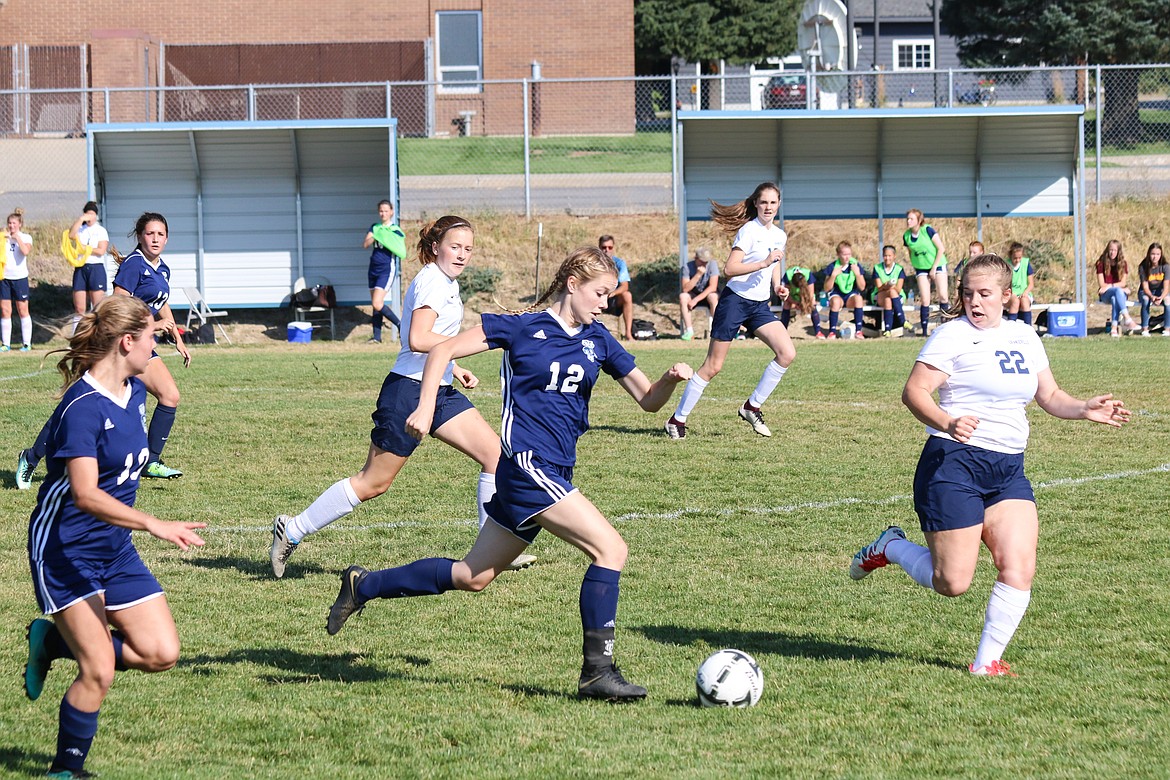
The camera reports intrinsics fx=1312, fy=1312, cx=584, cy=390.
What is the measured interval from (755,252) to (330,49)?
29968 mm

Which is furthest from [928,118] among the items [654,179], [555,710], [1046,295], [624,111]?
[555,710]

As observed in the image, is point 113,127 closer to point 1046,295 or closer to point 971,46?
point 1046,295

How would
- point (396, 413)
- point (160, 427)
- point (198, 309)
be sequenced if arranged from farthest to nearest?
point (198, 309), point (160, 427), point (396, 413)

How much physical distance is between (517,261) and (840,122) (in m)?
6.33

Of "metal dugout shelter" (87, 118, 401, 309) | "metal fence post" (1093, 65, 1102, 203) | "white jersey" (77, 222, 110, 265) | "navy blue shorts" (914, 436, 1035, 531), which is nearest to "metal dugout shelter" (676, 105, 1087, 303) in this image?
"metal fence post" (1093, 65, 1102, 203)

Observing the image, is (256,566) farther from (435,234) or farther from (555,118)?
(555,118)

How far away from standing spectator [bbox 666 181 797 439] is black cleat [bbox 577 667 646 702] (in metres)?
6.05

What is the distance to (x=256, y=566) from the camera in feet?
24.5

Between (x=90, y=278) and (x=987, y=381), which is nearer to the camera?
(x=987, y=381)

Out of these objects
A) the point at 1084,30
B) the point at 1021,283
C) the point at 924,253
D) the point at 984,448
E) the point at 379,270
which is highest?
the point at 1084,30

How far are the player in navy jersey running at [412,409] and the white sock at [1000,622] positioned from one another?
2590 mm

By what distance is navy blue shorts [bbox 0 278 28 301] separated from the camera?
1944 centimetres

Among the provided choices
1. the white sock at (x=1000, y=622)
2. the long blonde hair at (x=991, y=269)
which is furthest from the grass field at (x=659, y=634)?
the long blonde hair at (x=991, y=269)

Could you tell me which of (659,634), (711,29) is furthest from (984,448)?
(711,29)
